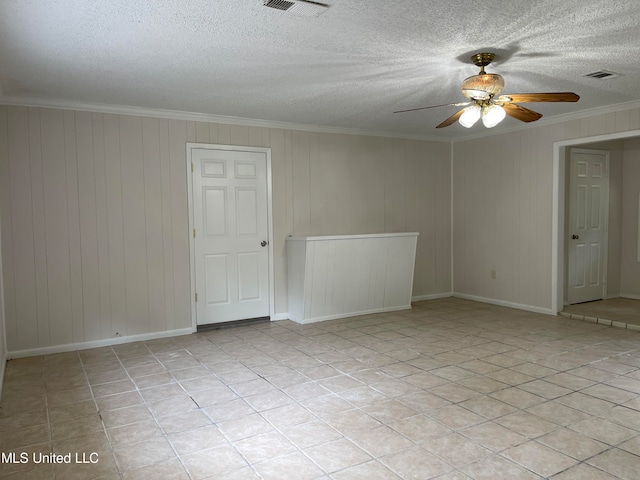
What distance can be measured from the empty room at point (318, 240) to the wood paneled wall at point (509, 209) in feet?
0.10

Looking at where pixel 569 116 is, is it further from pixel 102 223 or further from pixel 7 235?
pixel 7 235

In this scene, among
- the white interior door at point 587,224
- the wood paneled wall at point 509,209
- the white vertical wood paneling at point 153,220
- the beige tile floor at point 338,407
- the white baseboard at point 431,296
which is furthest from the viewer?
the white baseboard at point 431,296

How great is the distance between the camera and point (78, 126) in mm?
4543

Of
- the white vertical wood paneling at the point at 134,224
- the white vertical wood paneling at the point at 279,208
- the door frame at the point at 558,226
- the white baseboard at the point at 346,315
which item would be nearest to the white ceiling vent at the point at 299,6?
the white vertical wood paneling at the point at 134,224

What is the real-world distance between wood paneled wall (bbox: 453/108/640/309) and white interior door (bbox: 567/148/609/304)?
2.16 feet

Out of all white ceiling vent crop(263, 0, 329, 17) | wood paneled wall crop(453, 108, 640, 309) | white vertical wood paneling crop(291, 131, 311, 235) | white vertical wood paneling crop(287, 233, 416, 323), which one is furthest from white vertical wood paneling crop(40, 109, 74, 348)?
wood paneled wall crop(453, 108, 640, 309)

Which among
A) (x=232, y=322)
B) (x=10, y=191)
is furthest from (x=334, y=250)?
(x=10, y=191)

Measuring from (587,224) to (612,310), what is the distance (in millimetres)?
1218

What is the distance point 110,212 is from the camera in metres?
4.71

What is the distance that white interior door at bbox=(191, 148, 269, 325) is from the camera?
5227 millimetres

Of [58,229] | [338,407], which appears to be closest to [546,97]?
[338,407]

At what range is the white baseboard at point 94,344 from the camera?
14.3 feet

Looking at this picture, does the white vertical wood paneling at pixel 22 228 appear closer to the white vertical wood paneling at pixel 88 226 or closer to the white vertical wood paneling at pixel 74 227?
the white vertical wood paneling at pixel 74 227

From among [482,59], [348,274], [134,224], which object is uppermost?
[482,59]
